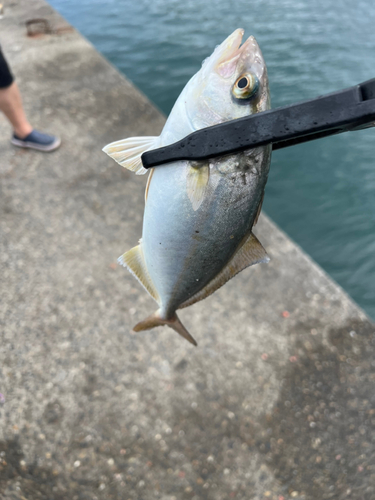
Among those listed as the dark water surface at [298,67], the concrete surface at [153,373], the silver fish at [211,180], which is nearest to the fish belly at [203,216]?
the silver fish at [211,180]

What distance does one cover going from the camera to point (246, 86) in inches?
46.5

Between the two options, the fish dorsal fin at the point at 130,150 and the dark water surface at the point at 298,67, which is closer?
the fish dorsal fin at the point at 130,150

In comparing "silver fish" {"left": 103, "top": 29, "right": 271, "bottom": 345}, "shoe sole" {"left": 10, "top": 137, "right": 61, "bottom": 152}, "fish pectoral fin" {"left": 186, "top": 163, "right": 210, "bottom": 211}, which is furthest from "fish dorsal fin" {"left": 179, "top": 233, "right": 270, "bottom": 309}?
"shoe sole" {"left": 10, "top": 137, "right": 61, "bottom": 152}

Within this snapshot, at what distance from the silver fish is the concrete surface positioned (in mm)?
1678

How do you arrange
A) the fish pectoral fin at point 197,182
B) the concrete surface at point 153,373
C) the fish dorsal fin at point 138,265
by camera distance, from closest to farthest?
the fish pectoral fin at point 197,182
the fish dorsal fin at point 138,265
the concrete surface at point 153,373

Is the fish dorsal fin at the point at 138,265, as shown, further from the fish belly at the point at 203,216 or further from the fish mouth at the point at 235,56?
the fish mouth at the point at 235,56

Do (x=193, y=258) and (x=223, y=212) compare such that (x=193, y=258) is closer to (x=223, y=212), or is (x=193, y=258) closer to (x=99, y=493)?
(x=223, y=212)

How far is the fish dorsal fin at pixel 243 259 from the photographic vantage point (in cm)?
133

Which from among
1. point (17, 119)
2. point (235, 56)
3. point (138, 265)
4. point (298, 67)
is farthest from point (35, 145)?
point (298, 67)

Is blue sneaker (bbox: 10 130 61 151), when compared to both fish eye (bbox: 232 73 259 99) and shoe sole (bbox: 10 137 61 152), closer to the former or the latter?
shoe sole (bbox: 10 137 61 152)

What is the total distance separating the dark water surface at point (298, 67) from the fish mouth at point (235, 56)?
379 cm

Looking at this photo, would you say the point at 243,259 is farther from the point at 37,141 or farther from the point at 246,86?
the point at 37,141

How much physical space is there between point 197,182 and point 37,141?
138 inches

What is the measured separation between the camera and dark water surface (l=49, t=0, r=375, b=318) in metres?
4.80
